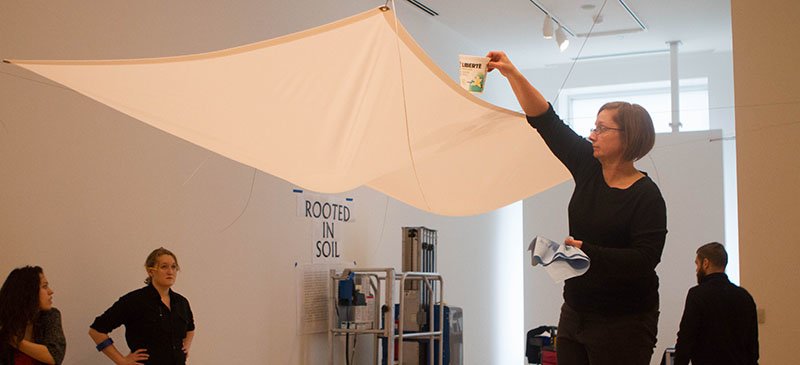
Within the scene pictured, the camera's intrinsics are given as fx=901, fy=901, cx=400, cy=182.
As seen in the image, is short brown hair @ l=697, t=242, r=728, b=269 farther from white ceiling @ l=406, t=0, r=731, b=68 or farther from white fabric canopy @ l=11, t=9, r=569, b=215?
white ceiling @ l=406, t=0, r=731, b=68

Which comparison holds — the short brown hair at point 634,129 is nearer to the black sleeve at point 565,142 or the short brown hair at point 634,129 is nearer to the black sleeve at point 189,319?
the black sleeve at point 565,142

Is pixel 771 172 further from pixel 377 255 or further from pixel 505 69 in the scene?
pixel 505 69

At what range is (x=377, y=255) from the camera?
297 inches

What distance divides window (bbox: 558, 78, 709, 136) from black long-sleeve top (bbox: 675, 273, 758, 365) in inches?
195

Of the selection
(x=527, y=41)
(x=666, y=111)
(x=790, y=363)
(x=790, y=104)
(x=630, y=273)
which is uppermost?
(x=527, y=41)

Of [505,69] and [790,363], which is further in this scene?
[790,363]

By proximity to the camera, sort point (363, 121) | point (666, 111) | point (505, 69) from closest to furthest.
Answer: point (505, 69) < point (363, 121) < point (666, 111)

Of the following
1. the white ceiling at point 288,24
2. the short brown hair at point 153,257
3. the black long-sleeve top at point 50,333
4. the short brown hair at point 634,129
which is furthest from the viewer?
the short brown hair at point 153,257

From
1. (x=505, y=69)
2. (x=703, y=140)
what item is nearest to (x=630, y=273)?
(x=505, y=69)

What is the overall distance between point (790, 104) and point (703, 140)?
2.99 metres

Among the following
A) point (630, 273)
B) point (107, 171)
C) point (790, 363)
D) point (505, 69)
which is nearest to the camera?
point (630, 273)

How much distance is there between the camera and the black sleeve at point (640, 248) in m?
2.30

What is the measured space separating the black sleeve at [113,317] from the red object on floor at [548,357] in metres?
4.11

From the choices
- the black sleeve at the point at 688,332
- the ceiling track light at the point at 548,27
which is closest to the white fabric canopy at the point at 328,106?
the black sleeve at the point at 688,332
